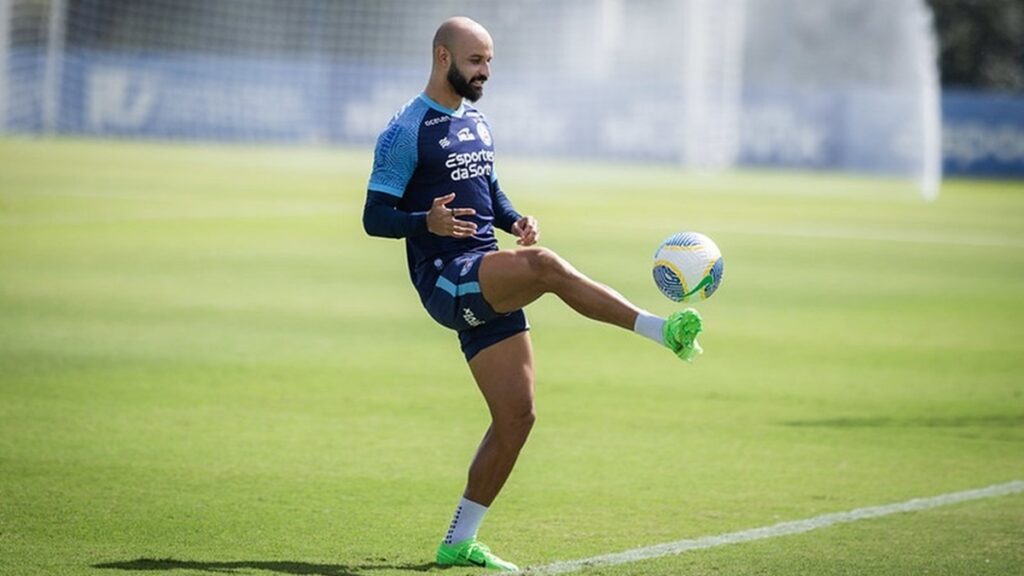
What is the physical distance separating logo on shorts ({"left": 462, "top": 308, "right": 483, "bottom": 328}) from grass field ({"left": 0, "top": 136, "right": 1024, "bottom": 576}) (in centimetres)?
114

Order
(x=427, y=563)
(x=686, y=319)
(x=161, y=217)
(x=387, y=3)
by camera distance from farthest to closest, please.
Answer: (x=387, y=3)
(x=161, y=217)
(x=427, y=563)
(x=686, y=319)

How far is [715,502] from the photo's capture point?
9.01 metres

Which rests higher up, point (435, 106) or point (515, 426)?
point (435, 106)

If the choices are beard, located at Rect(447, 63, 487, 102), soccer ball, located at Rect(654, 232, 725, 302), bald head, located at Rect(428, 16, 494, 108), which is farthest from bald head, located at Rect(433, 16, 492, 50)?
soccer ball, located at Rect(654, 232, 725, 302)

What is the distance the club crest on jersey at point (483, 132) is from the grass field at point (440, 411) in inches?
78.2

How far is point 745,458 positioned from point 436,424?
2219 millimetres

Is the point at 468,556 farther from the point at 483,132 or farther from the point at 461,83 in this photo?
the point at 461,83

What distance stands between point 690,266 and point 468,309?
1.06 m

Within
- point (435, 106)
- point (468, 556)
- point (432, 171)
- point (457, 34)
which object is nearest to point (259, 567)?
point (468, 556)

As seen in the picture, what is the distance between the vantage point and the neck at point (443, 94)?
7703mm

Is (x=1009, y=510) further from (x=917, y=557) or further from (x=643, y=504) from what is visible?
(x=643, y=504)

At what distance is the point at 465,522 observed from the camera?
7.54 meters

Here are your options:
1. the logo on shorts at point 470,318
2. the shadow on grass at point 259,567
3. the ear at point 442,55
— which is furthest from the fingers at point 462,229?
the shadow on grass at point 259,567

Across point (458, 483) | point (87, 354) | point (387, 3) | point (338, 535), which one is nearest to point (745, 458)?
point (458, 483)
